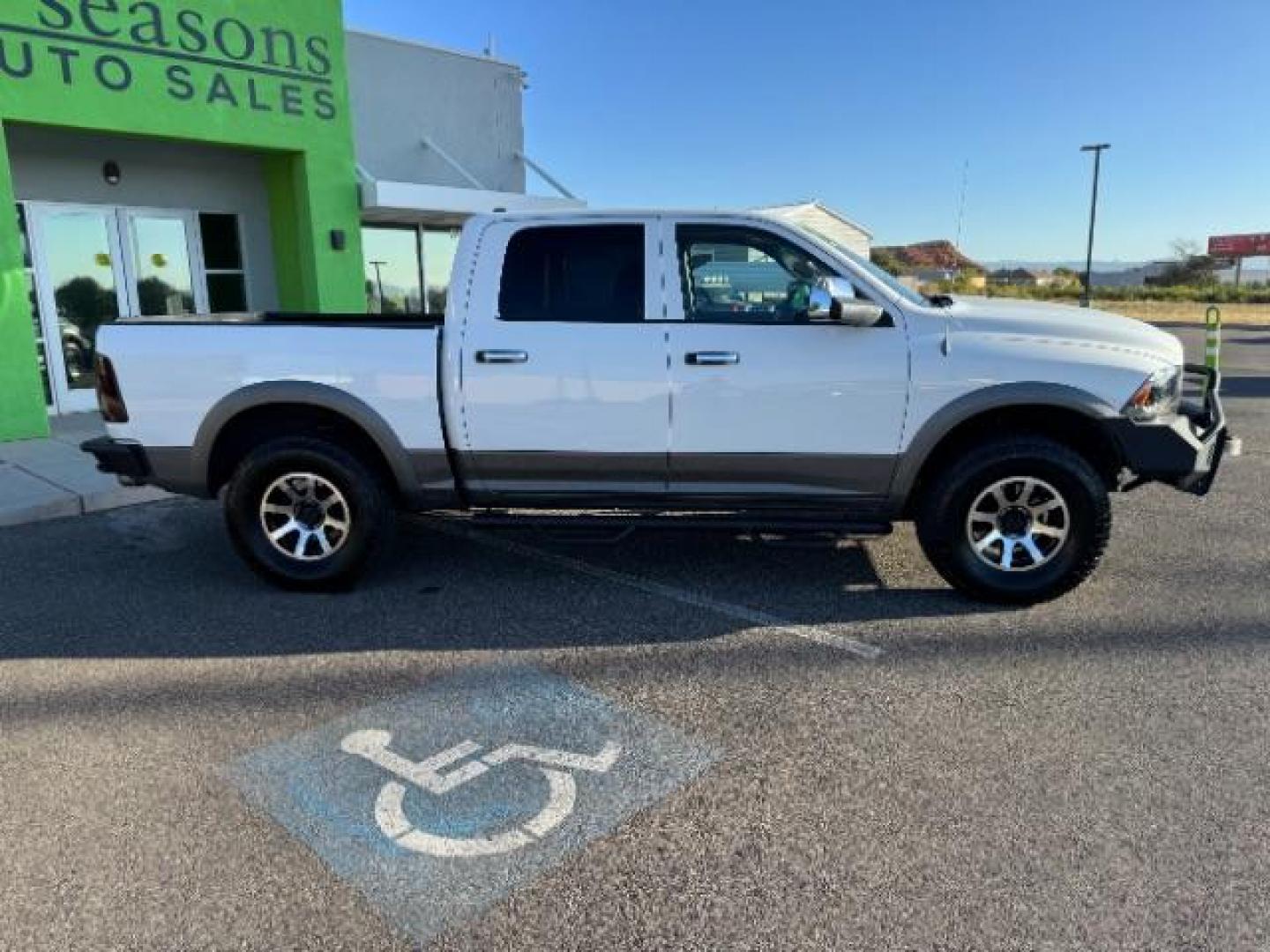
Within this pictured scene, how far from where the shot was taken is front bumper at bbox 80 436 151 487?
15.6 ft

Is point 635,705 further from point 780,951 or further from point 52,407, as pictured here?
point 52,407

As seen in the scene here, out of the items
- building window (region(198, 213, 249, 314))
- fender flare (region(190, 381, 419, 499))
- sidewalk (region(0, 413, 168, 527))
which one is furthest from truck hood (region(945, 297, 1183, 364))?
building window (region(198, 213, 249, 314))

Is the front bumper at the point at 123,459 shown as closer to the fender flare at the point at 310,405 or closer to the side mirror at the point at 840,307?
the fender flare at the point at 310,405

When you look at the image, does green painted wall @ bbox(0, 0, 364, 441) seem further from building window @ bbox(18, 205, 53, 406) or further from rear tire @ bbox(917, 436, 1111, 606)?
rear tire @ bbox(917, 436, 1111, 606)

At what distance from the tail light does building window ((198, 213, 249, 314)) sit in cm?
726

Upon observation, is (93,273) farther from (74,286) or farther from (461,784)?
(461,784)

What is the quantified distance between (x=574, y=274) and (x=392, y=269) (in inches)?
401

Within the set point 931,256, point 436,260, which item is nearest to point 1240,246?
point 931,256

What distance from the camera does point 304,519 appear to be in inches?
191

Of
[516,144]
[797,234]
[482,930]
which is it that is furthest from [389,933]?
[516,144]

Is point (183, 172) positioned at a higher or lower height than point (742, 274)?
higher

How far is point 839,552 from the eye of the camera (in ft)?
17.5

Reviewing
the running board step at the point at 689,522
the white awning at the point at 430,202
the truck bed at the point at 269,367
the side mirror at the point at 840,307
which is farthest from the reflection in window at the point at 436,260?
the side mirror at the point at 840,307

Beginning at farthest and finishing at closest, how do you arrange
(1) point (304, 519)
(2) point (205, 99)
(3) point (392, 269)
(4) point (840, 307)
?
(3) point (392, 269) < (2) point (205, 99) < (1) point (304, 519) < (4) point (840, 307)
